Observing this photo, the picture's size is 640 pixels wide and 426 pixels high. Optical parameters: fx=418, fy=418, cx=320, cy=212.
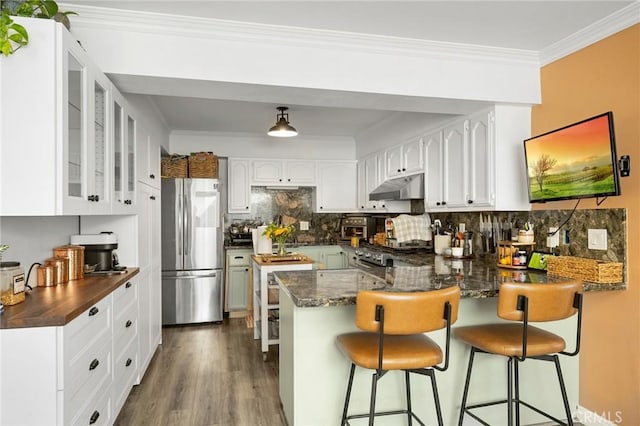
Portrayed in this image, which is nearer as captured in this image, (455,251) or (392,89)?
(392,89)

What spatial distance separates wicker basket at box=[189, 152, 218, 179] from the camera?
17.5ft

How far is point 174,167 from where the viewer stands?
5.25 meters

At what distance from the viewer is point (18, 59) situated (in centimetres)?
180

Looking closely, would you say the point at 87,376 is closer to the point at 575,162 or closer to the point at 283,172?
the point at 575,162

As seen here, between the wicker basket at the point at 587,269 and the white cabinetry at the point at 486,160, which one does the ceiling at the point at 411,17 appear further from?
the wicker basket at the point at 587,269

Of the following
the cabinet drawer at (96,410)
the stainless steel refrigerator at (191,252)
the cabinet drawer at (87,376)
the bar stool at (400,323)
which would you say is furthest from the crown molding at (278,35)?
the stainless steel refrigerator at (191,252)

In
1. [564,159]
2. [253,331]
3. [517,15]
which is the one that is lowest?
[253,331]

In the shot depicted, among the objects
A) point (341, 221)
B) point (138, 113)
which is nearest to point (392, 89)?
point (138, 113)

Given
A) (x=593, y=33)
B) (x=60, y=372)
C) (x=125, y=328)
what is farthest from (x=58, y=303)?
(x=593, y=33)

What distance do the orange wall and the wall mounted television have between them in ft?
0.69

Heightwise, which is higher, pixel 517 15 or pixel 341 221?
pixel 517 15

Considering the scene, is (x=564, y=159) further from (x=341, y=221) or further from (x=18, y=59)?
(x=341, y=221)

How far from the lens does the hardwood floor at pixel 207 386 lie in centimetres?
280

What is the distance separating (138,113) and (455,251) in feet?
10.1
